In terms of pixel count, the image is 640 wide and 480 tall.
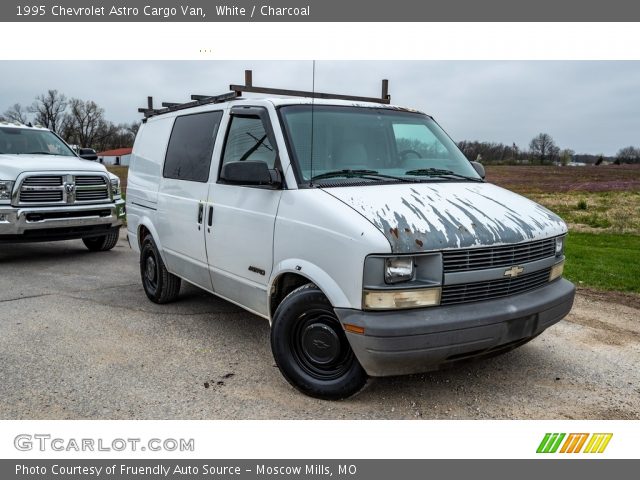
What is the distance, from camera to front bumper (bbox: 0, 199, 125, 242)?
8.17 metres

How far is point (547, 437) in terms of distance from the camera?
323cm

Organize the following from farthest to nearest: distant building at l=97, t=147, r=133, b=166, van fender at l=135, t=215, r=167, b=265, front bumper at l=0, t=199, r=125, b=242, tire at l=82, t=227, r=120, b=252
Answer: distant building at l=97, t=147, r=133, b=166 → tire at l=82, t=227, r=120, b=252 → front bumper at l=0, t=199, r=125, b=242 → van fender at l=135, t=215, r=167, b=265

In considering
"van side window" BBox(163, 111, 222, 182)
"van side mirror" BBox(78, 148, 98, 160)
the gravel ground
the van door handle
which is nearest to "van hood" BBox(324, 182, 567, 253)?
the gravel ground

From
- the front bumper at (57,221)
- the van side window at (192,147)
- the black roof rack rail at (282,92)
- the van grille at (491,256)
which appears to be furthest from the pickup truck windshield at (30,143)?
the van grille at (491,256)

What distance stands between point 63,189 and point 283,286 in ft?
19.8

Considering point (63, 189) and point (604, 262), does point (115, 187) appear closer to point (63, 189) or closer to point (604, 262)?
point (63, 189)

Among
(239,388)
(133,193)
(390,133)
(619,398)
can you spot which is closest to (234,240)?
(239,388)

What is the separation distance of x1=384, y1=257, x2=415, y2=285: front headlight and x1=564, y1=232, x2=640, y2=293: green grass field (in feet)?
15.7

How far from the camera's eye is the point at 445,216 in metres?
3.52

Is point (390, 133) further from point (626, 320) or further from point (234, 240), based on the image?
point (626, 320)

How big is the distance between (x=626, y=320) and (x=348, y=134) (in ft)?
11.7

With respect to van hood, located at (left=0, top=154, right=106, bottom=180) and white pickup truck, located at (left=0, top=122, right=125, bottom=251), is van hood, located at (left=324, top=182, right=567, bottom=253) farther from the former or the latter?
van hood, located at (left=0, top=154, right=106, bottom=180)

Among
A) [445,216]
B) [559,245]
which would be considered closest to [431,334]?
[445,216]

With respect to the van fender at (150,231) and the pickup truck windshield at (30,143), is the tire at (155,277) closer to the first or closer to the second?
the van fender at (150,231)
